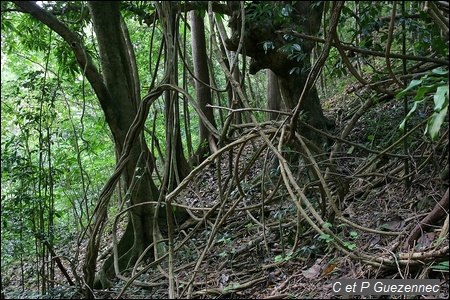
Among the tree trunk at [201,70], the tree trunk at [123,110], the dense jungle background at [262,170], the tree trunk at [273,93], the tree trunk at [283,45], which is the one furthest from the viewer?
the tree trunk at [273,93]

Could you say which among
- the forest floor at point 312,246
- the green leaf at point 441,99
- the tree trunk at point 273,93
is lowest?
the forest floor at point 312,246

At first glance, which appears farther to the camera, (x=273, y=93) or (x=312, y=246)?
(x=273, y=93)

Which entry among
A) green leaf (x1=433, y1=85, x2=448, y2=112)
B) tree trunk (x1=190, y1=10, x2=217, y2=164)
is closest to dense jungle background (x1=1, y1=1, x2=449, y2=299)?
green leaf (x1=433, y1=85, x2=448, y2=112)

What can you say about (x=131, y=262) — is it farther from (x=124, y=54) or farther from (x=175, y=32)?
(x=175, y=32)

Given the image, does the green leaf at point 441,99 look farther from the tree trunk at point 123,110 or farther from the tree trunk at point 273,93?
the tree trunk at point 273,93

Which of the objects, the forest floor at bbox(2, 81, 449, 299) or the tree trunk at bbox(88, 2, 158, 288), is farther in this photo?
the tree trunk at bbox(88, 2, 158, 288)

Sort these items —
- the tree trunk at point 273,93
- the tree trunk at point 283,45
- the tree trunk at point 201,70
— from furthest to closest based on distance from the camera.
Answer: the tree trunk at point 273,93, the tree trunk at point 201,70, the tree trunk at point 283,45

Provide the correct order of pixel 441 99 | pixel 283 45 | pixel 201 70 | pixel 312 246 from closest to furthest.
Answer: pixel 441 99
pixel 312 246
pixel 283 45
pixel 201 70

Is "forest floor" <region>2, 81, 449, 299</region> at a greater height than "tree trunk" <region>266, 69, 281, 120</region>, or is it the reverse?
"tree trunk" <region>266, 69, 281, 120</region>

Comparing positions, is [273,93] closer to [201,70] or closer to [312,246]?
[201,70]

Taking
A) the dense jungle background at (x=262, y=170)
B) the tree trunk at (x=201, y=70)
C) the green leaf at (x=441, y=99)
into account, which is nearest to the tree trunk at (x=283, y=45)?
the dense jungle background at (x=262, y=170)

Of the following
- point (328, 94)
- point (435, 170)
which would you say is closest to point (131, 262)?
point (435, 170)

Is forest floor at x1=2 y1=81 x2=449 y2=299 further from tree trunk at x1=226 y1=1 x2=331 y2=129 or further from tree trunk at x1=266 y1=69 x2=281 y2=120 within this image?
tree trunk at x1=266 y1=69 x2=281 y2=120

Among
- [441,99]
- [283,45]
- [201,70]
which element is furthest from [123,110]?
[201,70]
